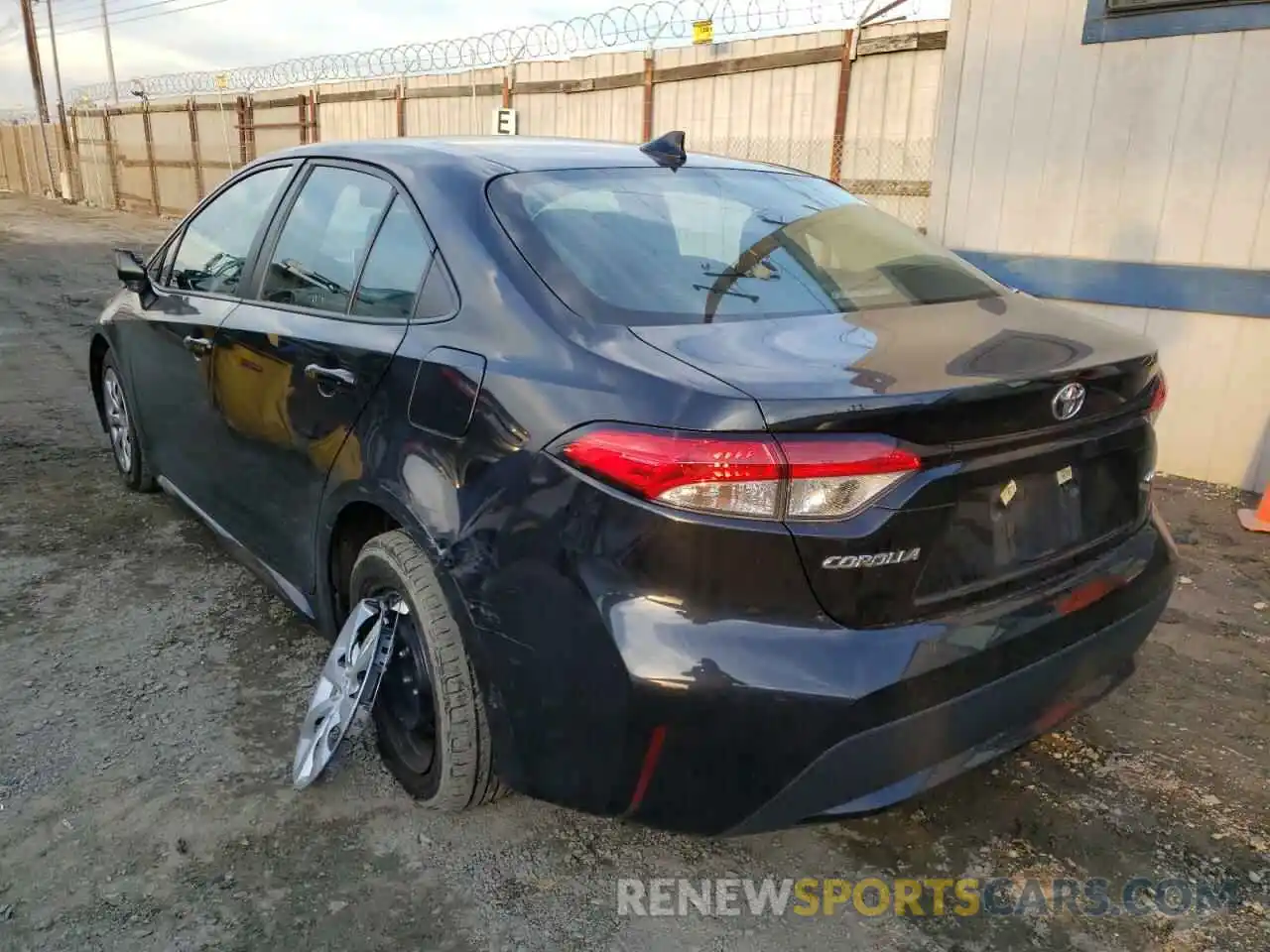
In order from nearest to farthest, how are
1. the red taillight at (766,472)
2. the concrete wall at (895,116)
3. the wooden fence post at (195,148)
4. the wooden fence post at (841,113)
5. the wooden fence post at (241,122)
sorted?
the red taillight at (766,472), the concrete wall at (895,116), the wooden fence post at (841,113), the wooden fence post at (241,122), the wooden fence post at (195,148)

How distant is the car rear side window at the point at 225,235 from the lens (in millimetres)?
3365

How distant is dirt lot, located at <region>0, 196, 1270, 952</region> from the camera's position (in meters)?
2.17

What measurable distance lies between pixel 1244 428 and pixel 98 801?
548cm

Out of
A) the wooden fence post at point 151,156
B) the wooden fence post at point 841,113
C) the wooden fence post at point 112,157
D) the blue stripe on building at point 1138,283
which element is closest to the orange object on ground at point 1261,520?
the blue stripe on building at point 1138,283

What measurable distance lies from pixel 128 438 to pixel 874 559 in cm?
405

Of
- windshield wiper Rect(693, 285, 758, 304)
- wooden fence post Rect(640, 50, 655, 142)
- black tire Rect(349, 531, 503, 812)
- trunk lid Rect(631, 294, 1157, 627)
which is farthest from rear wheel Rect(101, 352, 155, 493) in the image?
wooden fence post Rect(640, 50, 655, 142)

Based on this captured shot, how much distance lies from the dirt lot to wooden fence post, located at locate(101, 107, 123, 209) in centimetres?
2652

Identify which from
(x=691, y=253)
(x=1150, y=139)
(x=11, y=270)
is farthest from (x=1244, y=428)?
(x=11, y=270)

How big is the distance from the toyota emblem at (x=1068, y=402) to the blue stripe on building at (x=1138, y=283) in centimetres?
368

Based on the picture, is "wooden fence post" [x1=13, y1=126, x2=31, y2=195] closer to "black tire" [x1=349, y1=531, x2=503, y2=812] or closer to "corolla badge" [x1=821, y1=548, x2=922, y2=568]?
"black tire" [x1=349, y1=531, x2=503, y2=812]

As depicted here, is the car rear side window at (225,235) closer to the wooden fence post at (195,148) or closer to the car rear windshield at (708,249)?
the car rear windshield at (708,249)

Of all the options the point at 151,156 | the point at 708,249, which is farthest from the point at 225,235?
the point at 151,156

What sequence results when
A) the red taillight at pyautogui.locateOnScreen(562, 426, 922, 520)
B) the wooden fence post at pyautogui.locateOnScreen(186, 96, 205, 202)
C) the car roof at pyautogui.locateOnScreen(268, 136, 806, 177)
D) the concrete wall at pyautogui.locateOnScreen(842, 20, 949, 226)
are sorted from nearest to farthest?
the red taillight at pyautogui.locateOnScreen(562, 426, 922, 520)
the car roof at pyautogui.locateOnScreen(268, 136, 806, 177)
the concrete wall at pyautogui.locateOnScreen(842, 20, 949, 226)
the wooden fence post at pyautogui.locateOnScreen(186, 96, 205, 202)

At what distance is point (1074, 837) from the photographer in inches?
98.2
